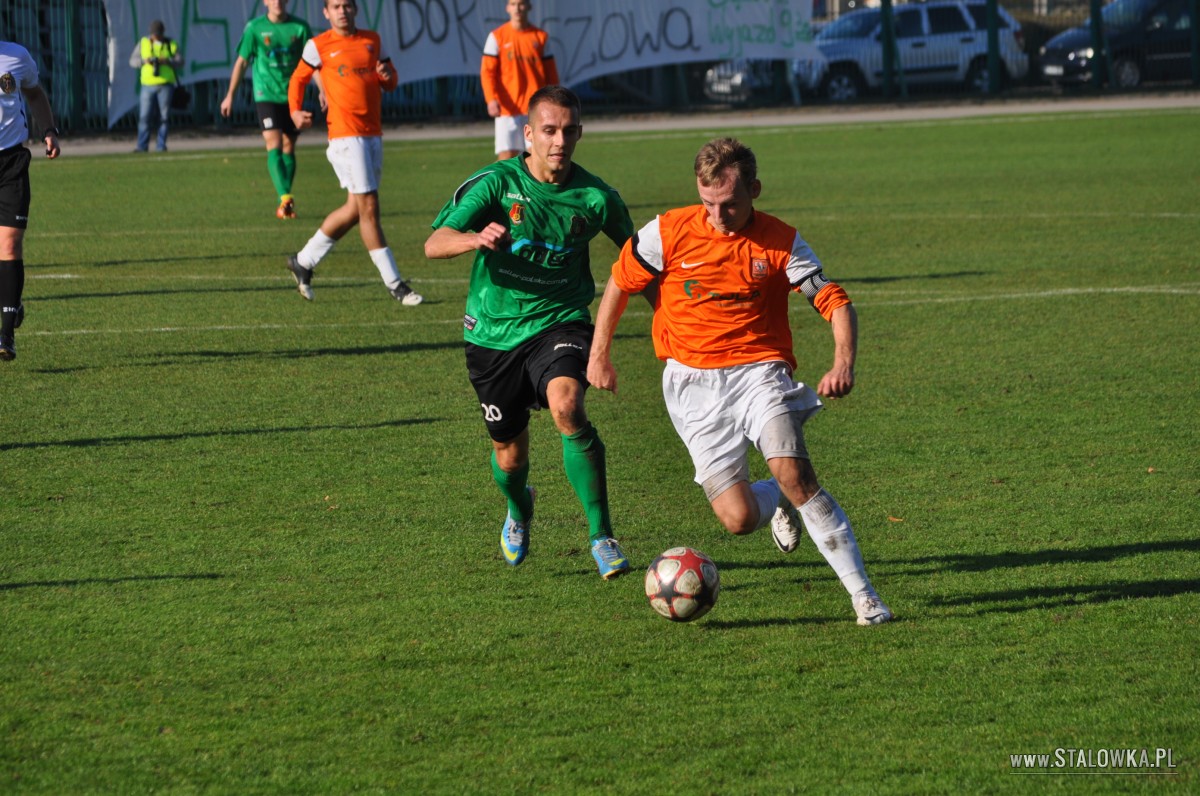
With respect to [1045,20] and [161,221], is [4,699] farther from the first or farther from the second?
[1045,20]

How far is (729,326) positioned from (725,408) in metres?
0.31

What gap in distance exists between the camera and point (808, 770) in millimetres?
4141

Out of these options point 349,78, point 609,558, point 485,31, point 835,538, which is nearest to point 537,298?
point 609,558

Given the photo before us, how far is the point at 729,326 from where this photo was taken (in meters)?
5.60

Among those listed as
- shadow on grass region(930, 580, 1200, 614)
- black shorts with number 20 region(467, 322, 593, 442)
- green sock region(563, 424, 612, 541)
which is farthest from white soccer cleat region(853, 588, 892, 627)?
black shorts with number 20 region(467, 322, 593, 442)

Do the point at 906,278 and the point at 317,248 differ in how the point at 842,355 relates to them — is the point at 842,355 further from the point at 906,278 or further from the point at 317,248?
the point at 906,278

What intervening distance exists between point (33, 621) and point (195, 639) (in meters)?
0.63

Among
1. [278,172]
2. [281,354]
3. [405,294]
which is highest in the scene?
[278,172]

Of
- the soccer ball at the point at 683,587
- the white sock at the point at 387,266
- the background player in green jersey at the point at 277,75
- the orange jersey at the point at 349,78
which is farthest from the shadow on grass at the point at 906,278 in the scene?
the soccer ball at the point at 683,587

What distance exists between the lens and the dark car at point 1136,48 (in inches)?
1383

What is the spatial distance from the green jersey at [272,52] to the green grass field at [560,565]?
4302 mm

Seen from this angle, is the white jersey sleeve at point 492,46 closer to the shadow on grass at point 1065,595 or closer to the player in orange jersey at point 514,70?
the player in orange jersey at point 514,70

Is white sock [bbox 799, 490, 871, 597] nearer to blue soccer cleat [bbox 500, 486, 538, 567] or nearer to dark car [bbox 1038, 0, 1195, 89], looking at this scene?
blue soccer cleat [bbox 500, 486, 538, 567]

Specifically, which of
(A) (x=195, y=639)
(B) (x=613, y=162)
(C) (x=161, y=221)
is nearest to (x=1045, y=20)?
(B) (x=613, y=162)
